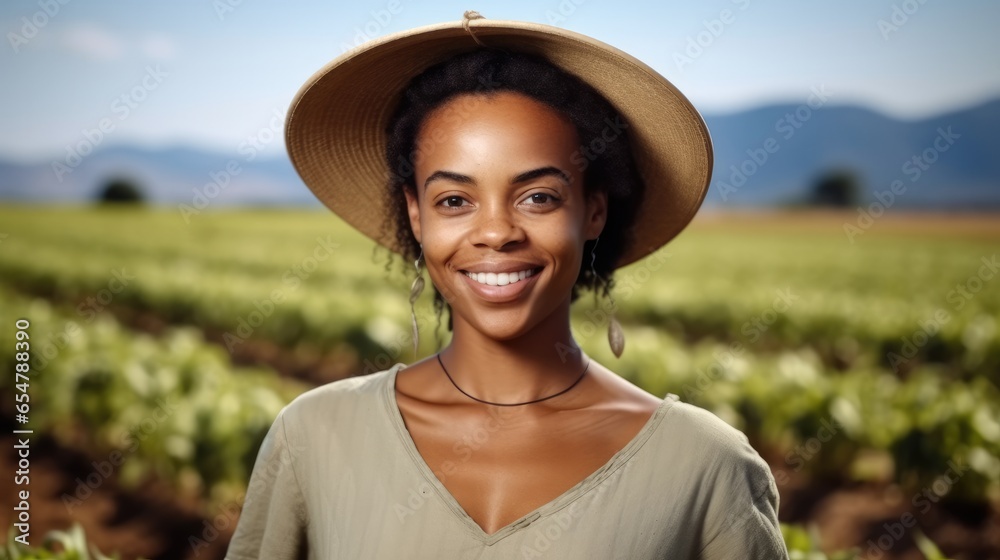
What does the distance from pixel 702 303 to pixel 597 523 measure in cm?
909

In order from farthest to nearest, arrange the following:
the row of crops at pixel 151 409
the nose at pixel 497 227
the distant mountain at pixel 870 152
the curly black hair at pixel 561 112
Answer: the distant mountain at pixel 870 152 < the row of crops at pixel 151 409 < the curly black hair at pixel 561 112 < the nose at pixel 497 227

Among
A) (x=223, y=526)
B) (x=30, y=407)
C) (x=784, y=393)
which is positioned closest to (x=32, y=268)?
(x=30, y=407)

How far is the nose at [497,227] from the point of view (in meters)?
1.67

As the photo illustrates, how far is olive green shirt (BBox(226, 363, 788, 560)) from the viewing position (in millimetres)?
1706

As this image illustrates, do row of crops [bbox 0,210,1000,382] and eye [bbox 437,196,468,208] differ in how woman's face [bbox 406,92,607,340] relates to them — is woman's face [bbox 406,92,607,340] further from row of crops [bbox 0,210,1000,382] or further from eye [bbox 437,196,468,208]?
row of crops [bbox 0,210,1000,382]

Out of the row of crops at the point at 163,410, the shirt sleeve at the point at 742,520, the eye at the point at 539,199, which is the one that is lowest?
the row of crops at the point at 163,410

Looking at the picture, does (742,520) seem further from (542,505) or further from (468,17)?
(468,17)

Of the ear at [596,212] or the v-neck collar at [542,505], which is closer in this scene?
the v-neck collar at [542,505]

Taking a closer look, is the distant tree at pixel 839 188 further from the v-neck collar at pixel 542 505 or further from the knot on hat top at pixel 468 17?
the knot on hat top at pixel 468 17

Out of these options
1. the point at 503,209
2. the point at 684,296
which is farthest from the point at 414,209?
Result: the point at 684,296

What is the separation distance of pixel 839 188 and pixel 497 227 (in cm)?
6854

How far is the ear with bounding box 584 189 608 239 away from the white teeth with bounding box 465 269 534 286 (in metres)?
0.22

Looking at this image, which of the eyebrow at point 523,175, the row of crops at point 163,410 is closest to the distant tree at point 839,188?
the row of crops at point 163,410

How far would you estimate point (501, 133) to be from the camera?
5.61 feet
